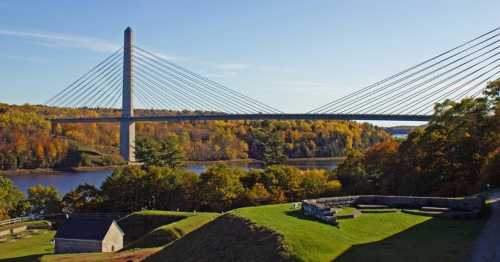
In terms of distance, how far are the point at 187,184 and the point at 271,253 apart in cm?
3003

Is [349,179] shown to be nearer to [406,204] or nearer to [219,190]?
[219,190]

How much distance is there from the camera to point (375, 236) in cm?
1557

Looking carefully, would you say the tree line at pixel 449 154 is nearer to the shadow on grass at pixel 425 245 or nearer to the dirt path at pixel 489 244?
the dirt path at pixel 489 244

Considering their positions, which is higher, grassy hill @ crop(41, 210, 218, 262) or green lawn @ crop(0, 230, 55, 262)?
grassy hill @ crop(41, 210, 218, 262)

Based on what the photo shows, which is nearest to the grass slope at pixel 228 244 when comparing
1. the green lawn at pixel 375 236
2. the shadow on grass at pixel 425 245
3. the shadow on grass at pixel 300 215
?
the green lawn at pixel 375 236

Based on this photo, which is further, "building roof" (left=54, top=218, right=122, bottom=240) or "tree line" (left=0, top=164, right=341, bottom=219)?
"tree line" (left=0, top=164, right=341, bottom=219)

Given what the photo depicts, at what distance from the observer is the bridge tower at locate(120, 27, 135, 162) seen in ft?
242

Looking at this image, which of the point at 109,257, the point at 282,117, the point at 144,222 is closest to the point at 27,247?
the point at 144,222

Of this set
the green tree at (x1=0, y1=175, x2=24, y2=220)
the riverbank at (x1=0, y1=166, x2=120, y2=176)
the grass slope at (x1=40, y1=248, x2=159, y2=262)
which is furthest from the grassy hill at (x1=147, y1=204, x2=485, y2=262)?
the riverbank at (x1=0, y1=166, x2=120, y2=176)

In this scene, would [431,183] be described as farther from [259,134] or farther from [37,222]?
[259,134]

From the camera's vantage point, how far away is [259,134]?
121 meters

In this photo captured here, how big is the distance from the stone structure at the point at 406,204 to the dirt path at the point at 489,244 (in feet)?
2.77

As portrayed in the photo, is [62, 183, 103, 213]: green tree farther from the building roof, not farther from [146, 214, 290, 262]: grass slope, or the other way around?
[146, 214, 290, 262]: grass slope

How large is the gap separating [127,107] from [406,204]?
63345 mm
